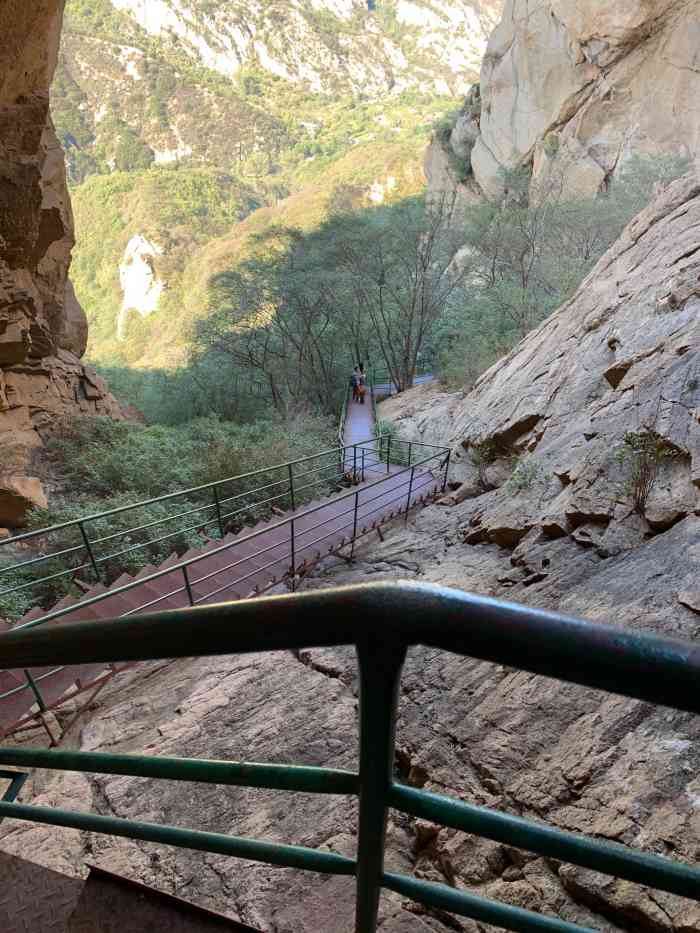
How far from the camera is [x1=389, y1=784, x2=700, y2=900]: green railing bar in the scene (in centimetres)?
52

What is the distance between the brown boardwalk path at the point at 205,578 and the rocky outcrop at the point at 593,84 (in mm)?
24398

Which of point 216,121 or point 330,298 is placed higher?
point 216,121

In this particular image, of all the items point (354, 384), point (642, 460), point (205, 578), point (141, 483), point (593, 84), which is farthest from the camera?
point (593, 84)

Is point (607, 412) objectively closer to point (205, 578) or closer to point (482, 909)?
point (205, 578)

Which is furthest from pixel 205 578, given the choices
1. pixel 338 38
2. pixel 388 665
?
pixel 338 38

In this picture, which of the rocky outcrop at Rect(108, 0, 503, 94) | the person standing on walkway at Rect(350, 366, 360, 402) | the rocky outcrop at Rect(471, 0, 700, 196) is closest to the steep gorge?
the person standing on walkway at Rect(350, 366, 360, 402)

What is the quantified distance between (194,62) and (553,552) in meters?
122

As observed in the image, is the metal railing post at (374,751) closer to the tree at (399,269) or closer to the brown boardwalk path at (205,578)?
the brown boardwalk path at (205,578)

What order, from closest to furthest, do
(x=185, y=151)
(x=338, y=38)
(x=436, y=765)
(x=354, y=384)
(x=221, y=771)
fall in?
1. (x=221, y=771)
2. (x=436, y=765)
3. (x=354, y=384)
4. (x=185, y=151)
5. (x=338, y=38)

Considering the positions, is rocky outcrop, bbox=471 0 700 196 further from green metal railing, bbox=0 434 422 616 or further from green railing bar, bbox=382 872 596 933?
green railing bar, bbox=382 872 596 933

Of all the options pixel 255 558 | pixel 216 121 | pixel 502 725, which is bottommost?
pixel 502 725

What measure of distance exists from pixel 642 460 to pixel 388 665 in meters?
4.62

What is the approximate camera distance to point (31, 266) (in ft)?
40.2

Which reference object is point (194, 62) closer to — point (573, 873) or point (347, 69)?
point (347, 69)
